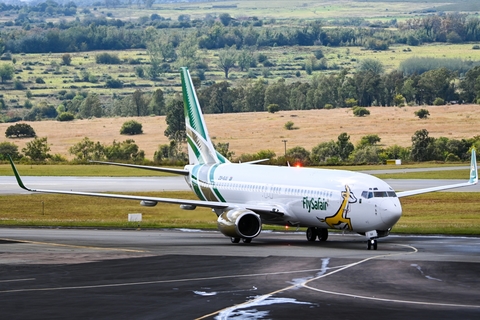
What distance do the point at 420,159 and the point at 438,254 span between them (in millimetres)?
101522

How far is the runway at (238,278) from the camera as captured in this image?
95.7 feet

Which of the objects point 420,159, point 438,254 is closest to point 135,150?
point 420,159

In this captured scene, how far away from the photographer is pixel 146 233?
60250mm

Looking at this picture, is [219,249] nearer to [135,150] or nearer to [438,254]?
[438,254]

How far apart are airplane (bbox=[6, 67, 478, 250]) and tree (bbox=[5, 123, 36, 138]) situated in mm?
139140

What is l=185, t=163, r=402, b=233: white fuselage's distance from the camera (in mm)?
46969

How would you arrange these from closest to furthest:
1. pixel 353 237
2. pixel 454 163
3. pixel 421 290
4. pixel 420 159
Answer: pixel 421 290
pixel 353 237
pixel 454 163
pixel 420 159

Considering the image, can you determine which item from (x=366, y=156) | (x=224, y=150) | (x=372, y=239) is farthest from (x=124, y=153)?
(x=372, y=239)

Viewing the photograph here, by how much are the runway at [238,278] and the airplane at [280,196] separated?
1.25 metres

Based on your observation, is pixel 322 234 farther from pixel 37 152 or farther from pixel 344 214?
pixel 37 152

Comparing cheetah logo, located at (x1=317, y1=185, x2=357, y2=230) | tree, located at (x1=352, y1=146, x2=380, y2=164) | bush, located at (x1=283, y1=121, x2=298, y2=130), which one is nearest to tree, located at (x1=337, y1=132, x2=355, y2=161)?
tree, located at (x1=352, y1=146, x2=380, y2=164)

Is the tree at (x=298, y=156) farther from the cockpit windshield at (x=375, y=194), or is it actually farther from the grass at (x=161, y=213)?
the cockpit windshield at (x=375, y=194)

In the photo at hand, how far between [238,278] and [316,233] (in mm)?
17662

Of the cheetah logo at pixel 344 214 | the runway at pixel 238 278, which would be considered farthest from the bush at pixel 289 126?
the cheetah logo at pixel 344 214
